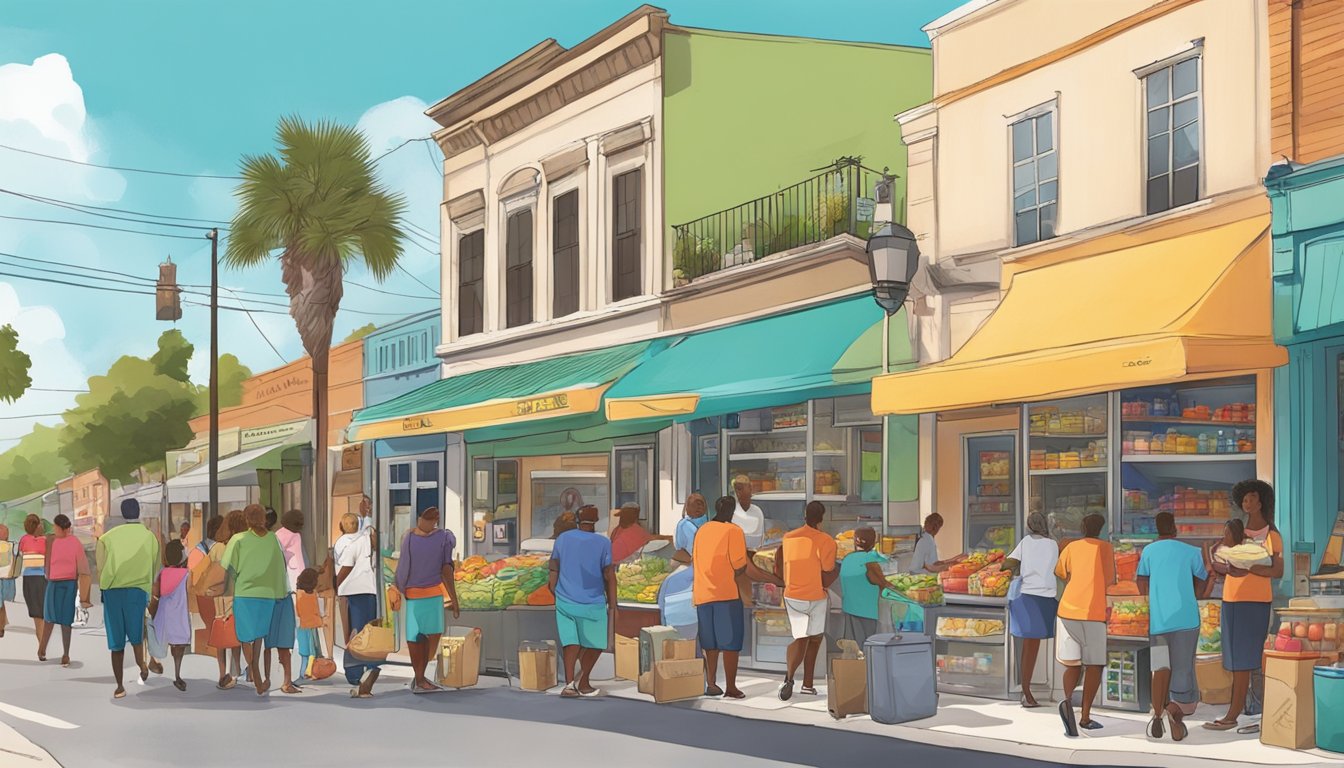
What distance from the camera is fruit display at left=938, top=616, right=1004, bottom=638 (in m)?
13.5

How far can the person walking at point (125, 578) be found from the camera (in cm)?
1472

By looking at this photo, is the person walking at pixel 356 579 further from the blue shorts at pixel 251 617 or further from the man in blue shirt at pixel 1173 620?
the man in blue shirt at pixel 1173 620

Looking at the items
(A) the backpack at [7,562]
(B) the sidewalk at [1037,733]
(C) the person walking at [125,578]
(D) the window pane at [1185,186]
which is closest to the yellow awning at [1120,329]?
(D) the window pane at [1185,186]

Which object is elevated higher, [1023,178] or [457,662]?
[1023,178]

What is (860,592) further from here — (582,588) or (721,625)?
(582,588)

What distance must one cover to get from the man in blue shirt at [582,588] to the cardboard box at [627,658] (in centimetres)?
128

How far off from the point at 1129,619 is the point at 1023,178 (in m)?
6.04

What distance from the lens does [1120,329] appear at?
13.5 metres

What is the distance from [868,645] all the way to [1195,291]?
4479 millimetres

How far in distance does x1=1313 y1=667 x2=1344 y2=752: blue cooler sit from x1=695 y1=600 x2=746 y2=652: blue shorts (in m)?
5.03

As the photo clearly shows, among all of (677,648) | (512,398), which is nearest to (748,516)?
(677,648)

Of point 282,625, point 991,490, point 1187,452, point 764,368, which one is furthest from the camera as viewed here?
point 764,368

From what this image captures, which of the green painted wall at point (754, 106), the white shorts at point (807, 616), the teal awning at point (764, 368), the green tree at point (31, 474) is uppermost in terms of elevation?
the green painted wall at point (754, 106)

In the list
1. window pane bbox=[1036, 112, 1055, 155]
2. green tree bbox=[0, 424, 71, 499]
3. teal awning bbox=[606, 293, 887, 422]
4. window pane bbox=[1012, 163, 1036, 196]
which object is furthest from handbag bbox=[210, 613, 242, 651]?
green tree bbox=[0, 424, 71, 499]
